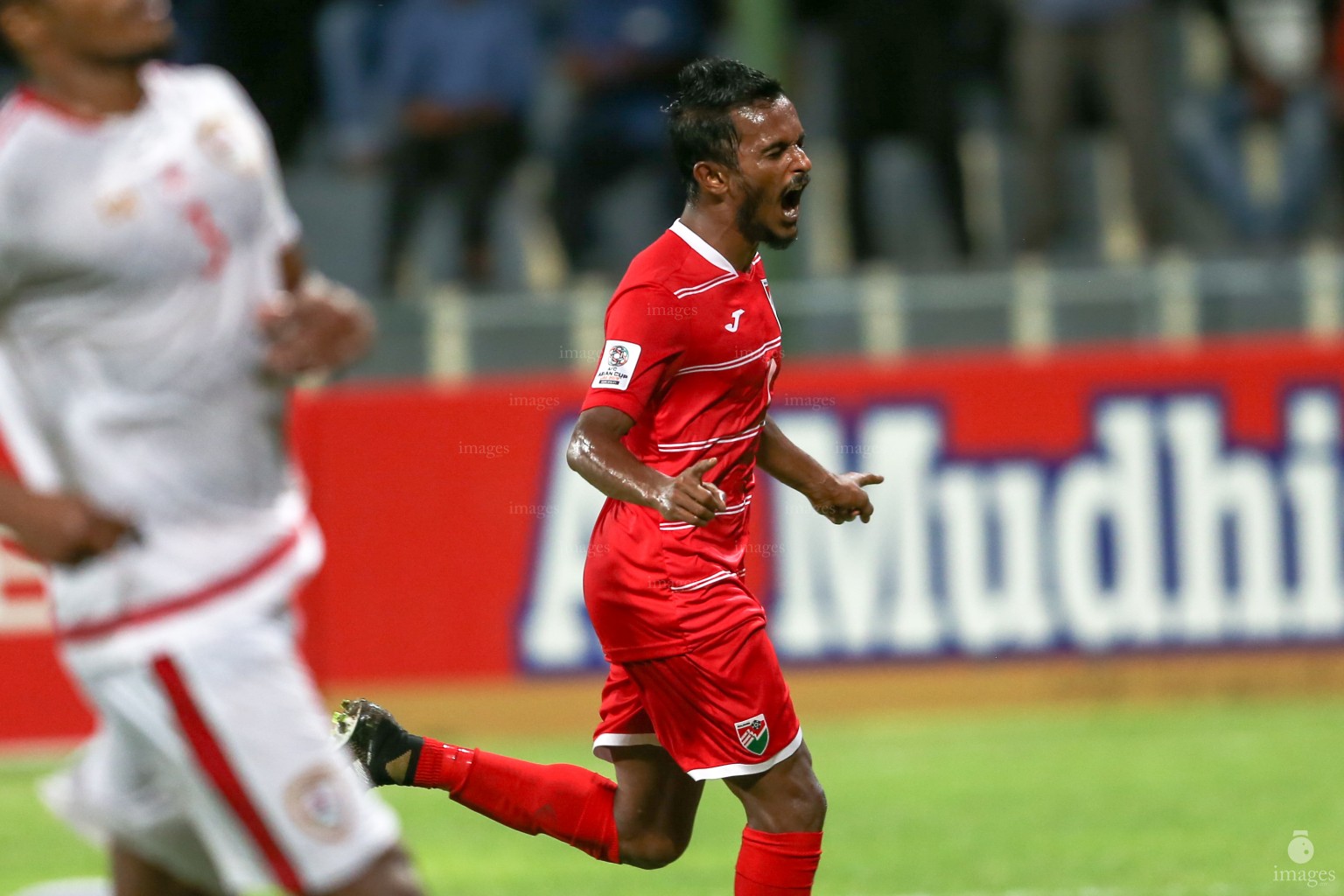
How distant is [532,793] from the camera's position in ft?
17.0

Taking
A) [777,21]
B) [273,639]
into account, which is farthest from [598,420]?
[777,21]

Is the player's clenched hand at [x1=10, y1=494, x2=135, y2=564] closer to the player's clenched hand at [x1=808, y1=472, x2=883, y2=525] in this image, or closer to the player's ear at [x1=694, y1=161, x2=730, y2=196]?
the player's ear at [x1=694, y1=161, x2=730, y2=196]

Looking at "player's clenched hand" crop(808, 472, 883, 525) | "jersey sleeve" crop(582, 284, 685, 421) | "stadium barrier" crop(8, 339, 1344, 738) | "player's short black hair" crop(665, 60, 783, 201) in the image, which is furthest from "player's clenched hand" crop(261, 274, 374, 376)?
"stadium barrier" crop(8, 339, 1344, 738)

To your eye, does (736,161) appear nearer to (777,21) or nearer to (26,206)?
(26,206)

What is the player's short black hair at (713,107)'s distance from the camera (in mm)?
4641

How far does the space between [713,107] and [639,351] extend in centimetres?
58

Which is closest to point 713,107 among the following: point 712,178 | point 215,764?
point 712,178

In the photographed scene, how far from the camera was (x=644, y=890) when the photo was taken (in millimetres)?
6750

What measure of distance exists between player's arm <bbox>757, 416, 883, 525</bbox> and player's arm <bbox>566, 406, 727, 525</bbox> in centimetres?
52

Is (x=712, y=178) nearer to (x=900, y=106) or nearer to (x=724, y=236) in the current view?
(x=724, y=236)

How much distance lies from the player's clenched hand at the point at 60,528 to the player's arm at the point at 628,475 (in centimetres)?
135

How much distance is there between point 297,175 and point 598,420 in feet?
31.7

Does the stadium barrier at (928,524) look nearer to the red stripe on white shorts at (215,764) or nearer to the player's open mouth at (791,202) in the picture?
the player's open mouth at (791,202)

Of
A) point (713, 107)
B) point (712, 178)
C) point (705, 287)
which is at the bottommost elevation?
point (705, 287)
